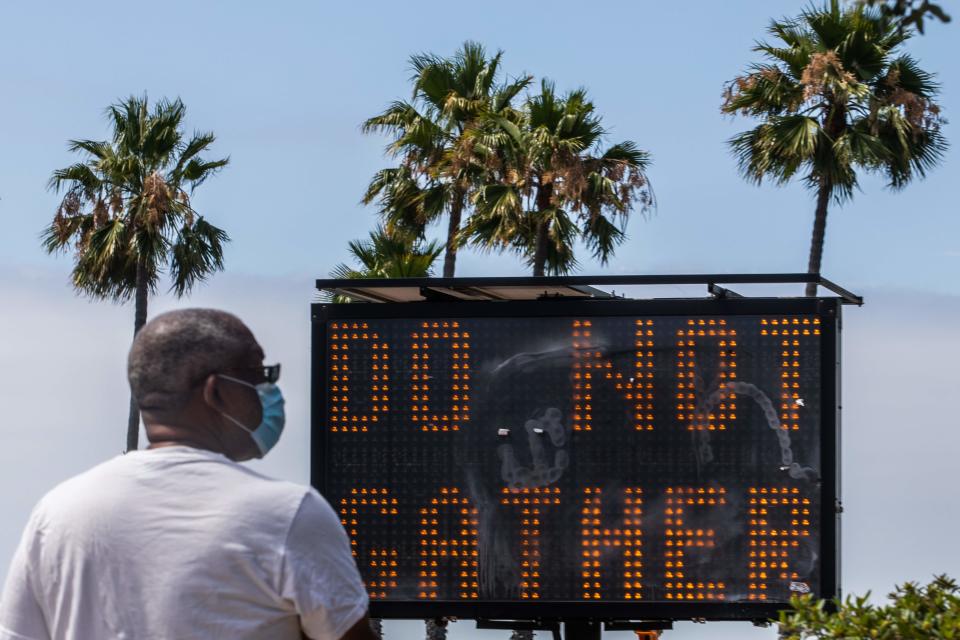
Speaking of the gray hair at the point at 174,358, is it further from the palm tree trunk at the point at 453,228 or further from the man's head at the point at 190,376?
the palm tree trunk at the point at 453,228

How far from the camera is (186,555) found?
9.92 feet

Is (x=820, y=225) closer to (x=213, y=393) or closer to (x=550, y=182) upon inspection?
(x=550, y=182)

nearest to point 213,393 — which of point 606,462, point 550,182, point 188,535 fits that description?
point 188,535

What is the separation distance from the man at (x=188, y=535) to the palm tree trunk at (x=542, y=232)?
839 inches

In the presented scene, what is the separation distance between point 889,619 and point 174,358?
449 cm

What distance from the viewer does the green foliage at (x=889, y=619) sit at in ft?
21.7

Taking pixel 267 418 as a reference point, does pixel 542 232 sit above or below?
above

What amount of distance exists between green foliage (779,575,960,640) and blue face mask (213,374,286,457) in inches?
156

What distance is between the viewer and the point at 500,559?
9633 millimetres

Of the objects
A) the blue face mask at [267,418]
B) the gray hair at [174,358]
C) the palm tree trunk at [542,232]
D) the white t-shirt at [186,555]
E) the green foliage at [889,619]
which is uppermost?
the palm tree trunk at [542,232]

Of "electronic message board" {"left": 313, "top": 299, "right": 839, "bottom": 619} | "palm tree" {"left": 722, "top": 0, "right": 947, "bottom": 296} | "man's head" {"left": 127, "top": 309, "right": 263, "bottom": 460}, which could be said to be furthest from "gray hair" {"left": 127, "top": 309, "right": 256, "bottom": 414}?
"palm tree" {"left": 722, "top": 0, "right": 947, "bottom": 296}

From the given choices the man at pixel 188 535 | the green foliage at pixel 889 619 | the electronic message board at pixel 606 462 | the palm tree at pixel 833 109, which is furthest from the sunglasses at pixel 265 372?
the palm tree at pixel 833 109

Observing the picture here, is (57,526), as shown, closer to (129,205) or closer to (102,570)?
(102,570)

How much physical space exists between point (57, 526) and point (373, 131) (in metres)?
24.0
